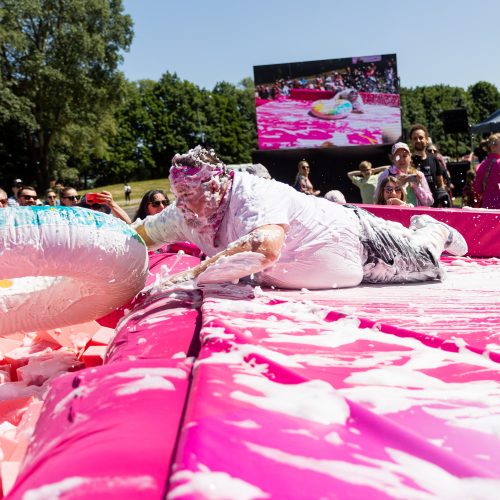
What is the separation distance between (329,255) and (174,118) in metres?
48.2

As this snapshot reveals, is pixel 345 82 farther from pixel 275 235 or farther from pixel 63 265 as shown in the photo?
pixel 63 265

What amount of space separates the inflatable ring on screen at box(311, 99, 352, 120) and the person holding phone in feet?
36.4

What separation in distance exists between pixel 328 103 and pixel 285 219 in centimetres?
1407

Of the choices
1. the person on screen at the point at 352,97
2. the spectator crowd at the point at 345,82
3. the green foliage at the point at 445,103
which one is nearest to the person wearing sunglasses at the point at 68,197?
the spectator crowd at the point at 345,82

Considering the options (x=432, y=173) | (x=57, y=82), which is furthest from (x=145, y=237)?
(x=57, y=82)

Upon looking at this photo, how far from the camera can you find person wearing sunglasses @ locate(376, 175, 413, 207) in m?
4.19

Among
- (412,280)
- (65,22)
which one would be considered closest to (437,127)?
(65,22)

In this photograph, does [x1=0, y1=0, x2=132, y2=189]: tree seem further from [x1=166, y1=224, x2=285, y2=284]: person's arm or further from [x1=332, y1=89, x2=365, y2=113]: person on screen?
[x1=166, y1=224, x2=285, y2=284]: person's arm

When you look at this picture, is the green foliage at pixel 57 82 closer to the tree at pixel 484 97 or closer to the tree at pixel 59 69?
the tree at pixel 59 69

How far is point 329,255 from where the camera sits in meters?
2.25

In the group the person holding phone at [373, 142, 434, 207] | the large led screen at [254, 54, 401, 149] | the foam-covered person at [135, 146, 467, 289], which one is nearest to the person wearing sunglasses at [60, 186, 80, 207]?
the person holding phone at [373, 142, 434, 207]

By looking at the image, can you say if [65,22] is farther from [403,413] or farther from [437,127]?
[437,127]

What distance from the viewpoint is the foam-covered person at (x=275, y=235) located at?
195 cm

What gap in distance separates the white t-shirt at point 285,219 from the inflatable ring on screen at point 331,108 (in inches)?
531
